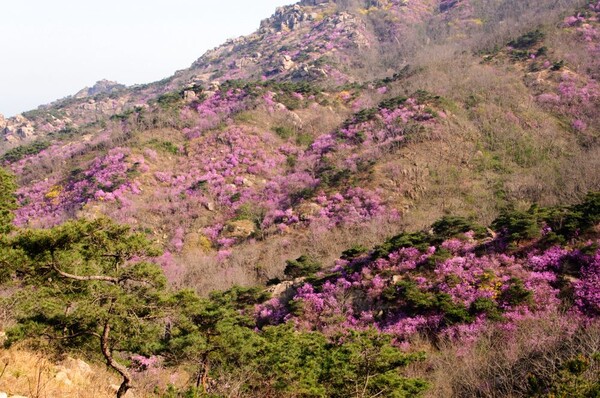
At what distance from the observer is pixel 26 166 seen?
49750mm

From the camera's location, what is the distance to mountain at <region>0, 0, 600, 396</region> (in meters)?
16.7

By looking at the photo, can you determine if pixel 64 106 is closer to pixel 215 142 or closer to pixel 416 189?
pixel 215 142

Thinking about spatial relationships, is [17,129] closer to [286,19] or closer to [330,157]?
[330,157]

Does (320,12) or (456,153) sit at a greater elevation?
(320,12)

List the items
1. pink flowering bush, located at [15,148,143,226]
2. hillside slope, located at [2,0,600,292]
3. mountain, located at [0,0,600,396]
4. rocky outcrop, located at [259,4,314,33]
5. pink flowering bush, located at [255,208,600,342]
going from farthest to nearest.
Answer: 1. rocky outcrop, located at [259,4,314,33]
2. pink flowering bush, located at [15,148,143,226]
3. hillside slope, located at [2,0,600,292]
4. pink flowering bush, located at [255,208,600,342]
5. mountain, located at [0,0,600,396]

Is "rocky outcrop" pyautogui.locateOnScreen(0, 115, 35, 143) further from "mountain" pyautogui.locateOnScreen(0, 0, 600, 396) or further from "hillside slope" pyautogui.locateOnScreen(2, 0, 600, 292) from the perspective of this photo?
"hillside slope" pyautogui.locateOnScreen(2, 0, 600, 292)

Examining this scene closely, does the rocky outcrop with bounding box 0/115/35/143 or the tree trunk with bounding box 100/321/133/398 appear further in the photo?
the rocky outcrop with bounding box 0/115/35/143

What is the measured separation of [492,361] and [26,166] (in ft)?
186

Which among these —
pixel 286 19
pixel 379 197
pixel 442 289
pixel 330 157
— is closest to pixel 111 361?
pixel 442 289

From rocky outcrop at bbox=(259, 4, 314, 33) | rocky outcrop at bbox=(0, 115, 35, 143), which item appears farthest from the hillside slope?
rocky outcrop at bbox=(259, 4, 314, 33)

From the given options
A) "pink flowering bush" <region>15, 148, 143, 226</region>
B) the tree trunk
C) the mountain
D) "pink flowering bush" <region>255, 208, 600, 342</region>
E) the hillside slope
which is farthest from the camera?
"pink flowering bush" <region>15, 148, 143, 226</region>

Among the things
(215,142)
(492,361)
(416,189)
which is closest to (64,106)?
(215,142)

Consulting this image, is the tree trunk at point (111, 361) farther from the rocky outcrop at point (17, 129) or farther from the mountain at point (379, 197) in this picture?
the rocky outcrop at point (17, 129)

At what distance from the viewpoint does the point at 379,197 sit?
33844 mm
